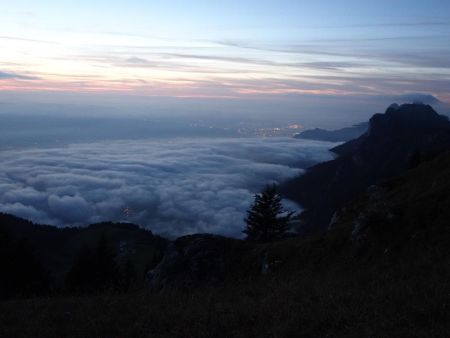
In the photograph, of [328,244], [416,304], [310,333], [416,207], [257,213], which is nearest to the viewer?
[310,333]

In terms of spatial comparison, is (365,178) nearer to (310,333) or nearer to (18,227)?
(18,227)

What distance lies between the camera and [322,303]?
930 cm

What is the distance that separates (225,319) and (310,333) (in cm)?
195

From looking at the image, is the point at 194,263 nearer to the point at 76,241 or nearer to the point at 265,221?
the point at 265,221

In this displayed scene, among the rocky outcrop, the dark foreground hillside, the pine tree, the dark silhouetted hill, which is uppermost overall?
the dark foreground hillside

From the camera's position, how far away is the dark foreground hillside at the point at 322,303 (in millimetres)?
7923

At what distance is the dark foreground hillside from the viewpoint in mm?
7923

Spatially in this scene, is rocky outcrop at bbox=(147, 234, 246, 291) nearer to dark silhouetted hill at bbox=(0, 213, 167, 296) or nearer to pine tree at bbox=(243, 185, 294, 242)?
pine tree at bbox=(243, 185, 294, 242)

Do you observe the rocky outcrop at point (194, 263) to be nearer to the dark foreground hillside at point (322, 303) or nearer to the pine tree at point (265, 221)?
the dark foreground hillside at point (322, 303)

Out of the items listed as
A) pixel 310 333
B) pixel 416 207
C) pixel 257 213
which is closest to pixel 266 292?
pixel 310 333

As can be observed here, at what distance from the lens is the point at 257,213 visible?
47344 millimetres

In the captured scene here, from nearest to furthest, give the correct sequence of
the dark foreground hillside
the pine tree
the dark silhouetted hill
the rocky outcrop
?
the dark foreground hillside, the rocky outcrop, the pine tree, the dark silhouetted hill

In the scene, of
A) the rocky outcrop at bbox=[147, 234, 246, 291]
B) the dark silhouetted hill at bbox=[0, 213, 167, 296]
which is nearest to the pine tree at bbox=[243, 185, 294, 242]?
the rocky outcrop at bbox=[147, 234, 246, 291]

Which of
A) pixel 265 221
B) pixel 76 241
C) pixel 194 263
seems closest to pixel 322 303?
pixel 194 263
